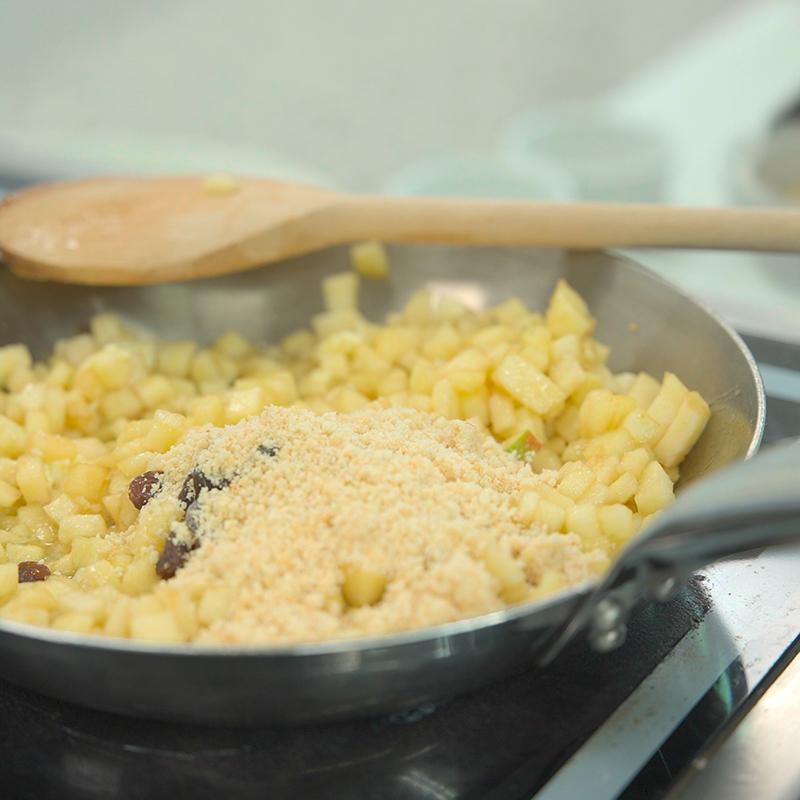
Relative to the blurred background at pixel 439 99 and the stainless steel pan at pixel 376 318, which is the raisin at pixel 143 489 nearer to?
the stainless steel pan at pixel 376 318

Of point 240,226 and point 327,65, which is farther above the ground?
point 327,65

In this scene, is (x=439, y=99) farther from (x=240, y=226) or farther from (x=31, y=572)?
(x=31, y=572)

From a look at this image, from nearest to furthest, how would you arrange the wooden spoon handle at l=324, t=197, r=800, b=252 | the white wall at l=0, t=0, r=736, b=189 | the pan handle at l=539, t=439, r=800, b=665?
the pan handle at l=539, t=439, r=800, b=665
the wooden spoon handle at l=324, t=197, r=800, b=252
the white wall at l=0, t=0, r=736, b=189

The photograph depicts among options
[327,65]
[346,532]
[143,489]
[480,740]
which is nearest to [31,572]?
[143,489]

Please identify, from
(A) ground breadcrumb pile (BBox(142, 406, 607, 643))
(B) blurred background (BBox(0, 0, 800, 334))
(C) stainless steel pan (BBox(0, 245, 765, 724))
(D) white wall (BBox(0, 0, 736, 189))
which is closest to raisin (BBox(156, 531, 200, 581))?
(A) ground breadcrumb pile (BBox(142, 406, 607, 643))

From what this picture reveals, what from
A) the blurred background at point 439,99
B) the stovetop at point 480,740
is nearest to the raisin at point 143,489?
the stovetop at point 480,740

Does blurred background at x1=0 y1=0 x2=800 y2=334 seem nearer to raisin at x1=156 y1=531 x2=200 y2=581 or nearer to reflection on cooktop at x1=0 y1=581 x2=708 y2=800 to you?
reflection on cooktop at x1=0 y1=581 x2=708 y2=800

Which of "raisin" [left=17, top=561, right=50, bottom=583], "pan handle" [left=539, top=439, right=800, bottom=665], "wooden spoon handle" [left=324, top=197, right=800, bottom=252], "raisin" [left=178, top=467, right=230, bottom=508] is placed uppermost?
"wooden spoon handle" [left=324, top=197, right=800, bottom=252]
